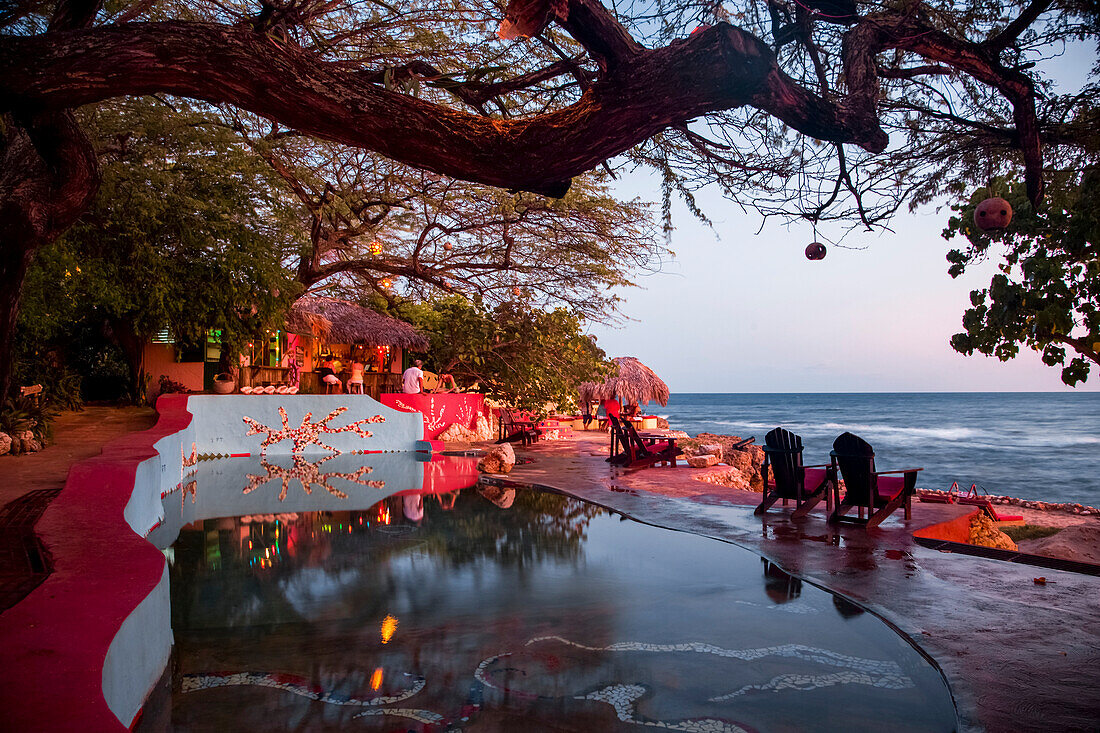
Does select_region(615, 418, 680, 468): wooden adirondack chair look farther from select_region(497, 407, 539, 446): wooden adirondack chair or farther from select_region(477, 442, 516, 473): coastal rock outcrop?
select_region(497, 407, 539, 446): wooden adirondack chair

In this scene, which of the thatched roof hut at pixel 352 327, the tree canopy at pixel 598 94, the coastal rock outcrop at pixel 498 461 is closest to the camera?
the tree canopy at pixel 598 94

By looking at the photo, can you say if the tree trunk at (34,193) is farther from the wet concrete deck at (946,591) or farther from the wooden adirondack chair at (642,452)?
the wooden adirondack chair at (642,452)

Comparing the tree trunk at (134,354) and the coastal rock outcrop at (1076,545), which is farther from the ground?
the tree trunk at (134,354)

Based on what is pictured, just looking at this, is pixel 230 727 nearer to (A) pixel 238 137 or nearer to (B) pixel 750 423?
(A) pixel 238 137

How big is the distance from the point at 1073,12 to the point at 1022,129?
895 millimetres

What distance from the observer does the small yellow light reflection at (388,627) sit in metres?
4.35

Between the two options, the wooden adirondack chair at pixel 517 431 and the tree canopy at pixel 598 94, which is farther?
the wooden adirondack chair at pixel 517 431

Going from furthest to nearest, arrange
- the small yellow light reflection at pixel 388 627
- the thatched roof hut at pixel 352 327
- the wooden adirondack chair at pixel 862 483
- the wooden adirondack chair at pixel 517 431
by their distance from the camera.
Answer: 1. the thatched roof hut at pixel 352 327
2. the wooden adirondack chair at pixel 517 431
3. the wooden adirondack chair at pixel 862 483
4. the small yellow light reflection at pixel 388 627

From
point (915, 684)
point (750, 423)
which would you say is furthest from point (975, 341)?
point (750, 423)

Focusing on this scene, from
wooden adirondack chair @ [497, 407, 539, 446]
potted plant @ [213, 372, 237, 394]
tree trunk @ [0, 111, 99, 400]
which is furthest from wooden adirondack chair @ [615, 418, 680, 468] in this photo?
tree trunk @ [0, 111, 99, 400]

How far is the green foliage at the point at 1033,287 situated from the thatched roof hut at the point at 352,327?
555 inches

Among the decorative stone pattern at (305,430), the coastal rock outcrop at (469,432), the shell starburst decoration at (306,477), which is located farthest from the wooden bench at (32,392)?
the coastal rock outcrop at (469,432)

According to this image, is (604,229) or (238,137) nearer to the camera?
(238,137)

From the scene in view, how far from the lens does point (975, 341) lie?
8539 mm
